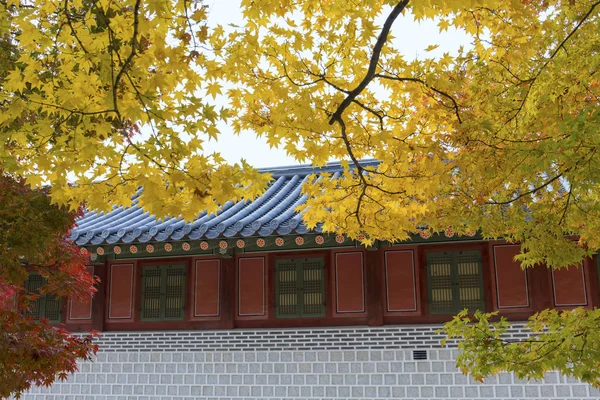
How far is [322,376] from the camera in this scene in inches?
365

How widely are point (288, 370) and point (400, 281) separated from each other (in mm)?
2061

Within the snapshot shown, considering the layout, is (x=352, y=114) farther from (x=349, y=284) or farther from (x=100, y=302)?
(x=100, y=302)

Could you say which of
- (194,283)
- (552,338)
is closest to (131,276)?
(194,283)

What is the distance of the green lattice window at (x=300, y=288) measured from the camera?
9.52m

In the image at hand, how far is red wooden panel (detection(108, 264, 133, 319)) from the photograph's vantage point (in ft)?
34.0

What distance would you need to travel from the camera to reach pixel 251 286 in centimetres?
980

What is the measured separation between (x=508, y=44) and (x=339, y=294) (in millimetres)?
5393

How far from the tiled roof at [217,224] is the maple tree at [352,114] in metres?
3.00

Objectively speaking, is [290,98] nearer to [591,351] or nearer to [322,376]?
[591,351]

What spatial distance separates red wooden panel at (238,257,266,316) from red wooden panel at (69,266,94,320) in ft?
8.41

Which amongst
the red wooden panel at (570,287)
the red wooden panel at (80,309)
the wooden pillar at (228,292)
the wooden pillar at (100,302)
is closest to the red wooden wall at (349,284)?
the wooden pillar at (228,292)

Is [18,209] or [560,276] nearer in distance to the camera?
[18,209]

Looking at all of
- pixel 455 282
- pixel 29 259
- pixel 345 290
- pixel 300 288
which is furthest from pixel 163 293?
pixel 455 282

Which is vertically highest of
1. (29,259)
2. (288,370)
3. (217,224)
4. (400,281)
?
(217,224)
